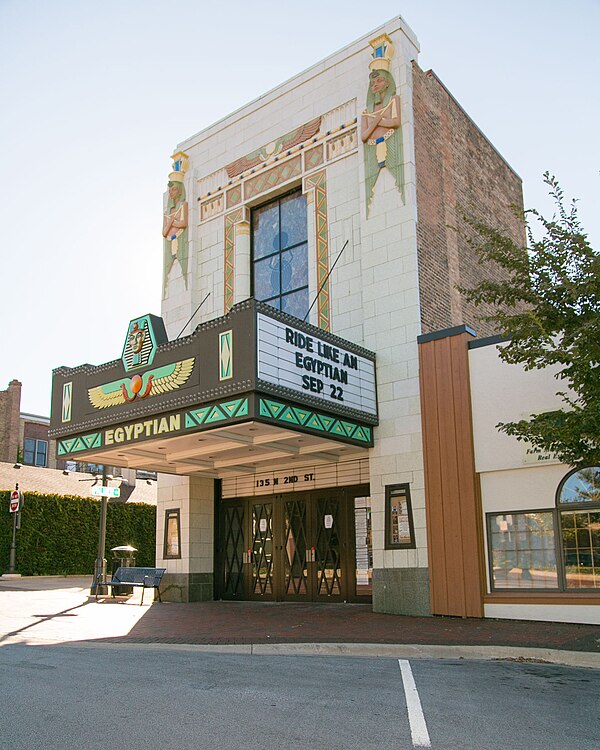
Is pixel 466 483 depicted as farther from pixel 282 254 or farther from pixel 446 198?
pixel 282 254

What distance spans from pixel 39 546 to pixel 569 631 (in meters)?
20.2

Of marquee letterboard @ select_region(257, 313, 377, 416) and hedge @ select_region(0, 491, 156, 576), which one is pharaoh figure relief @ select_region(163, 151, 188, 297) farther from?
hedge @ select_region(0, 491, 156, 576)

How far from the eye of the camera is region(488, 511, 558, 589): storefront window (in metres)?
13.8

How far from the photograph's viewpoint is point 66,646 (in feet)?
37.9

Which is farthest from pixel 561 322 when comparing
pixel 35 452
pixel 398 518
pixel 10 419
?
pixel 35 452

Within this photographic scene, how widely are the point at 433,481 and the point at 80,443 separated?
7609 millimetres

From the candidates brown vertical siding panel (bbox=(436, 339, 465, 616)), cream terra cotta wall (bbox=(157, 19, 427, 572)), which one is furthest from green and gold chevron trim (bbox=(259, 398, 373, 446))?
brown vertical siding panel (bbox=(436, 339, 465, 616))

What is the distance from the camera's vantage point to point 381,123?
1770 centimetres

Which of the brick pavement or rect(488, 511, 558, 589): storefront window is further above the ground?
rect(488, 511, 558, 589): storefront window

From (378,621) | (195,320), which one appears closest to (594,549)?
(378,621)

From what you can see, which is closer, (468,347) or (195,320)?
(468,347)

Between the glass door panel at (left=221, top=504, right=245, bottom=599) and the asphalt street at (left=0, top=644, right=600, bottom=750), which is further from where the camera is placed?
the glass door panel at (left=221, top=504, right=245, bottom=599)

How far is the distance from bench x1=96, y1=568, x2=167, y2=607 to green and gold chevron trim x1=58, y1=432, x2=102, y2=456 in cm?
358

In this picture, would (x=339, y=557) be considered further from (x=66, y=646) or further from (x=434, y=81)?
(x=434, y=81)
